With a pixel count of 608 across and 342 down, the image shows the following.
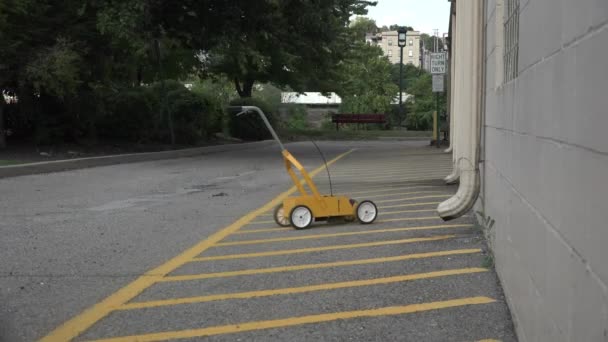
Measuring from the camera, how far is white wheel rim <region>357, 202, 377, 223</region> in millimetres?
7590

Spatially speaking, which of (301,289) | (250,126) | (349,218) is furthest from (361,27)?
(301,289)

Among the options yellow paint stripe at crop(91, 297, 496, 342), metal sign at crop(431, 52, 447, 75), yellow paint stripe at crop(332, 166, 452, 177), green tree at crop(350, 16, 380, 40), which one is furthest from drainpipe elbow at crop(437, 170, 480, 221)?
green tree at crop(350, 16, 380, 40)

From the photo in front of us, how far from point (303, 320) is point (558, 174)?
2.09 meters

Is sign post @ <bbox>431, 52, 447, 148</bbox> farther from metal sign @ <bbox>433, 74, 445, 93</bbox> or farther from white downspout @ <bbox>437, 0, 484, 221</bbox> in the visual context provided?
white downspout @ <bbox>437, 0, 484, 221</bbox>

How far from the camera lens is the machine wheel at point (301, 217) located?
736cm

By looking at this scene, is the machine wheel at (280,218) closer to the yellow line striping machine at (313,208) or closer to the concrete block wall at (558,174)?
the yellow line striping machine at (313,208)

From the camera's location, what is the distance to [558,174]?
248 centimetres

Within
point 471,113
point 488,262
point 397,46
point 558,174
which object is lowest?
point 488,262

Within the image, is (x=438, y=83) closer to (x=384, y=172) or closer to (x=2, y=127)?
(x=384, y=172)

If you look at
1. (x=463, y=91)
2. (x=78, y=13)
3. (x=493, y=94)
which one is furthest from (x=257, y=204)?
(x=78, y=13)

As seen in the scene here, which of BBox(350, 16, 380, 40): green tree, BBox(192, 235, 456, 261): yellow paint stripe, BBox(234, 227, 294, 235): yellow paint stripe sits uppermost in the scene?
BBox(350, 16, 380, 40): green tree

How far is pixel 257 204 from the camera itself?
9.70 meters

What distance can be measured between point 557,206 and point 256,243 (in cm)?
441

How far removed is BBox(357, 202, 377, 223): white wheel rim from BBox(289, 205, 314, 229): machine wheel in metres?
0.56
